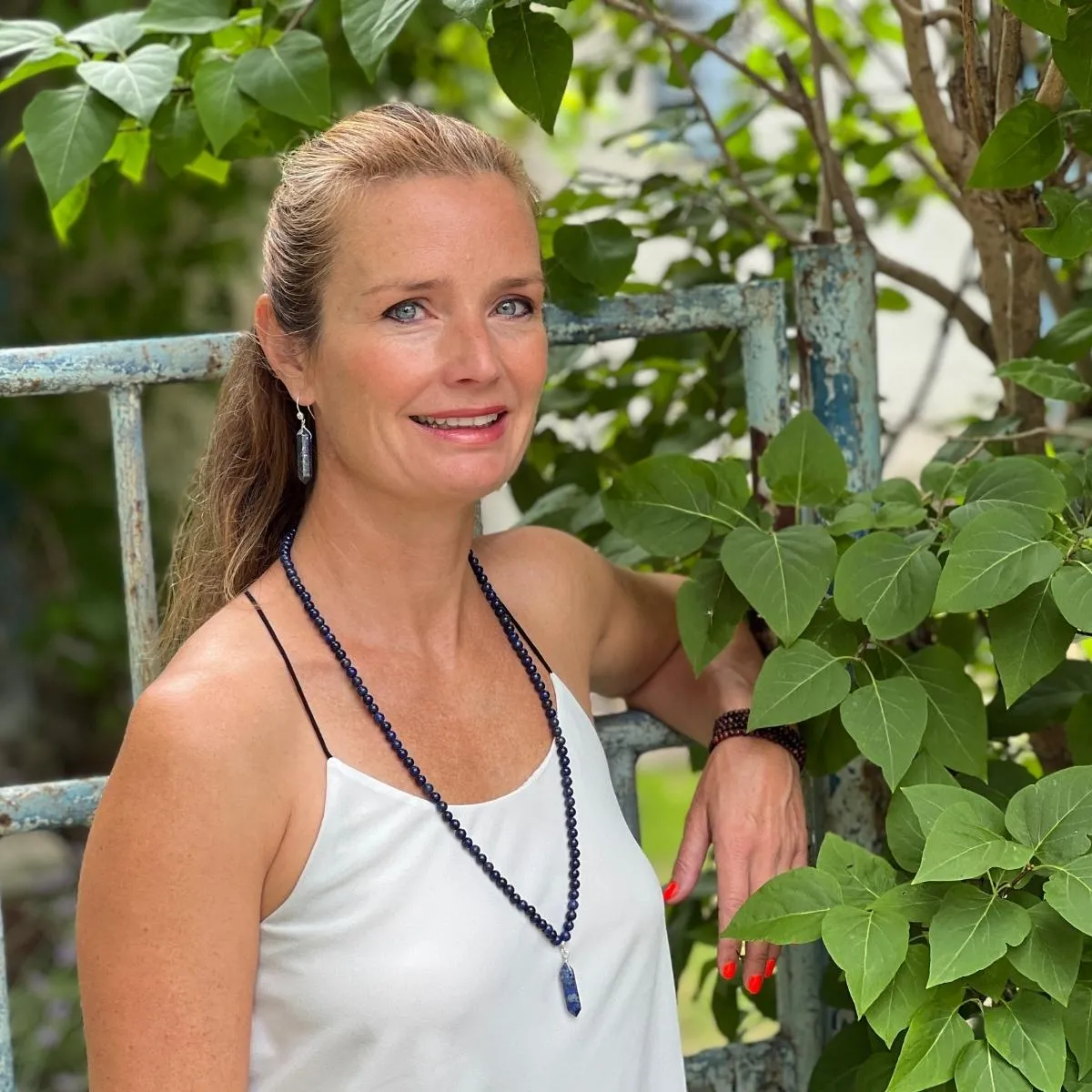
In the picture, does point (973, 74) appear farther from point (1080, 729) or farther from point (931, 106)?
point (1080, 729)

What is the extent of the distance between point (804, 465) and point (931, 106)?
41 cm

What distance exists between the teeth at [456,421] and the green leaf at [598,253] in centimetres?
26

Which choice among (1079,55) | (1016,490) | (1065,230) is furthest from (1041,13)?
(1016,490)

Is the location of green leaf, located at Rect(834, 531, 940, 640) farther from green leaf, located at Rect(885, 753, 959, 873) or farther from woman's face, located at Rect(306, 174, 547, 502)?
woman's face, located at Rect(306, 174, 547, 502)

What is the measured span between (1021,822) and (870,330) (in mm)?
608

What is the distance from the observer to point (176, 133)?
1521 millimetres

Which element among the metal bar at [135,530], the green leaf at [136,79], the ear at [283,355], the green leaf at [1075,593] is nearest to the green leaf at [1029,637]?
the green leaf at [1075,593]

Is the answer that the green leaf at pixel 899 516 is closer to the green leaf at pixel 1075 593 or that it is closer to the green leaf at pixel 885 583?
the green leaf at pixel 885 583

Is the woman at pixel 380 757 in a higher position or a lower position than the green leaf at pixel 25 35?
lower

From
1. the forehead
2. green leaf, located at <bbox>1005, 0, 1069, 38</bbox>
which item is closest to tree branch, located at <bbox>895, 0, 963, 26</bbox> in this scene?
green leaf, located at <bbox>1005, 0, 1069, 38</bbox>

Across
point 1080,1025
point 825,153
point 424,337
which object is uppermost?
point 825,153

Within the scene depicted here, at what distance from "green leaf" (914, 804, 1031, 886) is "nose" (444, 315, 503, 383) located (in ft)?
1.58

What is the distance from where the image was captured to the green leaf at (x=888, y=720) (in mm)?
1245

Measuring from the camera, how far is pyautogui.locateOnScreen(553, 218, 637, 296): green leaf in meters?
1.52
